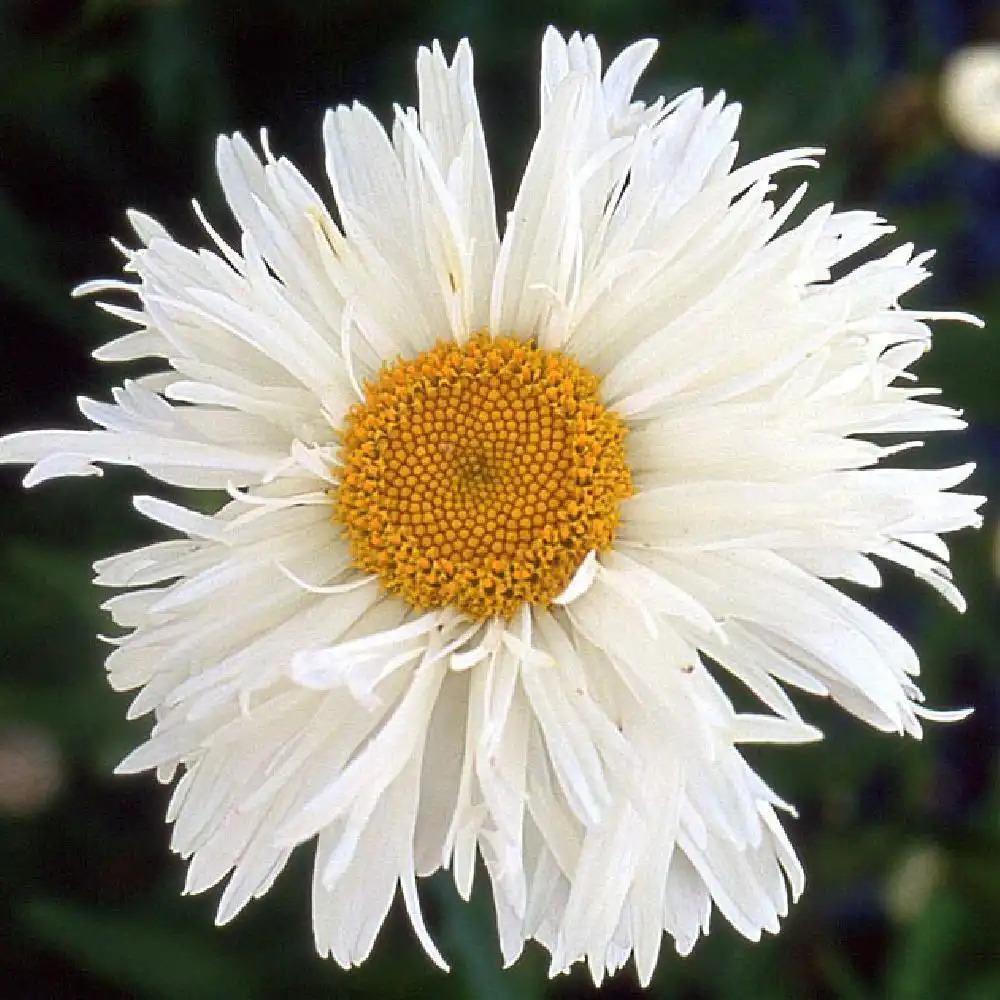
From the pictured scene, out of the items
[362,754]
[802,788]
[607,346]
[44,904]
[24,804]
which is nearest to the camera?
[362,754]

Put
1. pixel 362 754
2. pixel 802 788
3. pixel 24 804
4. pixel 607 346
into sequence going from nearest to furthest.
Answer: pixel 362 754 < pixel 607 346 < pixel 802 788 < pixel 24 804

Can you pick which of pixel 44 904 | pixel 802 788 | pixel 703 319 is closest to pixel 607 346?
pixel 703 319

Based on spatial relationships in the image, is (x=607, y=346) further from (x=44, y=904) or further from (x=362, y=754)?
(x=44, y=904)

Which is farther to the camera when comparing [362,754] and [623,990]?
[623,990]

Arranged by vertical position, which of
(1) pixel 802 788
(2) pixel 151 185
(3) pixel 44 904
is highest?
(2) pixel 151 185
